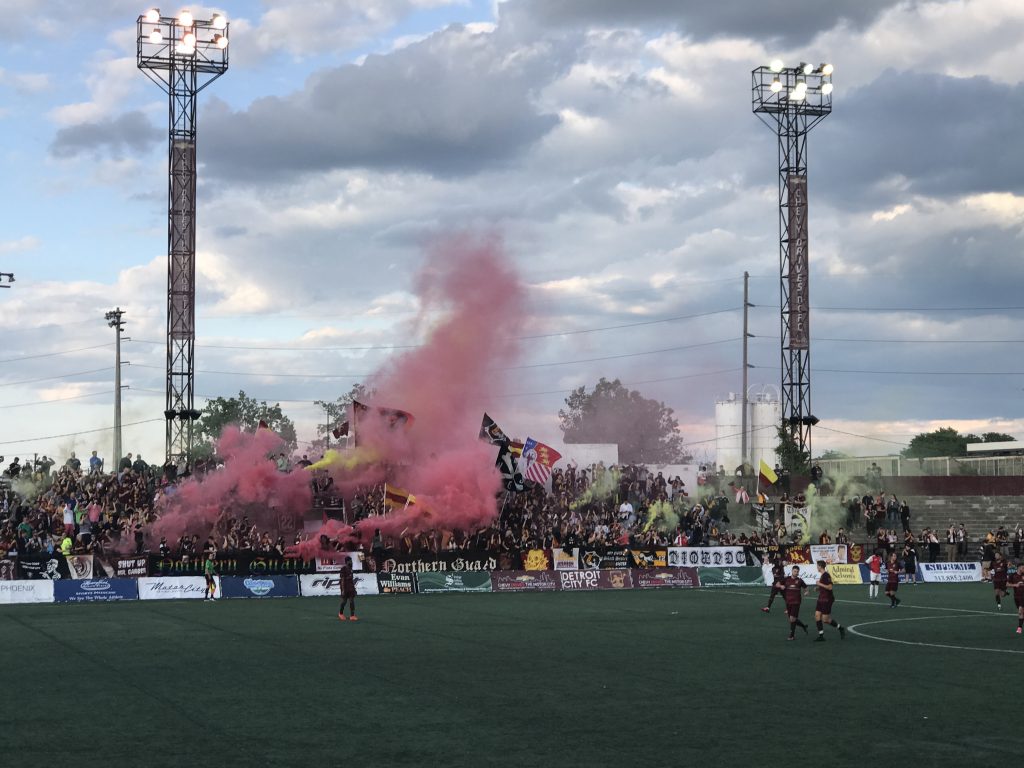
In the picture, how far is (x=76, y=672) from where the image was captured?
21.5 m

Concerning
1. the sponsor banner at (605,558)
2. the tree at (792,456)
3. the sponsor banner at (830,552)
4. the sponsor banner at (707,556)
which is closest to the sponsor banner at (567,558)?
the sponsor banner at (605,558)

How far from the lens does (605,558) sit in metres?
48.9

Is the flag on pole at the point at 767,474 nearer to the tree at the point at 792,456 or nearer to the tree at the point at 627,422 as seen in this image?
the tree at the point at 792,456

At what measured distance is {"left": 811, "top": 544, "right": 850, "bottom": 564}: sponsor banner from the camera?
51.8 meters

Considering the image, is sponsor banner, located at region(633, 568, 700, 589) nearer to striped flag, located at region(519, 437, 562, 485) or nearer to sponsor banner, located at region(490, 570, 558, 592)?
sponsor banner, located at region(490, 570, 558, 592)

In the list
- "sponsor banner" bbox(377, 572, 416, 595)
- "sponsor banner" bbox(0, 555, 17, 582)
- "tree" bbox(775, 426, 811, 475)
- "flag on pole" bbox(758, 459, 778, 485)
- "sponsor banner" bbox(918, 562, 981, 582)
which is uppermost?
"tree" bbox(775, 426, 811, 475)

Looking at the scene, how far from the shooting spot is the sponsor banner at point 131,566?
43094 mm

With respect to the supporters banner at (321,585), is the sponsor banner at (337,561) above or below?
above

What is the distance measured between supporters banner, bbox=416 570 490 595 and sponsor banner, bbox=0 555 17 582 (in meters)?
14.3

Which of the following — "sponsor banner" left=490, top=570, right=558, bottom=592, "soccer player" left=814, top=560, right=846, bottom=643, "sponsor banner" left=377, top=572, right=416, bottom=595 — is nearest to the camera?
"soccer player" left=814, top=560, right=846, bottom=643

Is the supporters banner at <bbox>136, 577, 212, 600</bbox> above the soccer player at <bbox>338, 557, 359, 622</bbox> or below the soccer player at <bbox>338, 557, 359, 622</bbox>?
below

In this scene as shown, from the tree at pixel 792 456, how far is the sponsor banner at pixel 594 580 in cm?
2233

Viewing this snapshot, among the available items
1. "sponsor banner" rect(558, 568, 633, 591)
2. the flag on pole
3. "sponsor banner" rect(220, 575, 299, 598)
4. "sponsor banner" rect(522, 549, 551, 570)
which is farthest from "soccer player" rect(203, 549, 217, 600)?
the flag on pole

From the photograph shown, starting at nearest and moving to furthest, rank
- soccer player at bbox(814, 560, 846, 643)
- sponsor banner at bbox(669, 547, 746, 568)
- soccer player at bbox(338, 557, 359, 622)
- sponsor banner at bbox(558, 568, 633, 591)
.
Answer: soccer player at bbox(814, 560, 846, 643) → soccer player at bbox(338, 557, 359, 622) → sponsor banner at bbox(558, 568, 633, 591) → sponsor banner at bbox(669, 547, 746, 568)
